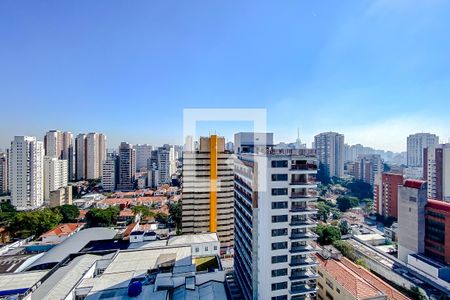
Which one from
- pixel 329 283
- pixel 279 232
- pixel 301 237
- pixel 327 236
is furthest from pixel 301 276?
pixel 327 236

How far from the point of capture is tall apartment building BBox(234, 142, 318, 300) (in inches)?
261

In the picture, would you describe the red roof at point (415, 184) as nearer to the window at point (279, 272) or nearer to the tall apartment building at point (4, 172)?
the window at point (279, 272)

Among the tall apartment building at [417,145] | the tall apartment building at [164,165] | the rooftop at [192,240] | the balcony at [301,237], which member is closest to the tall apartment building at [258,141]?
the balcony at [301,237]

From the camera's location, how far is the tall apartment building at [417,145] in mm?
37503

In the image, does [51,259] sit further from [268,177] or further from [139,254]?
[268,177]

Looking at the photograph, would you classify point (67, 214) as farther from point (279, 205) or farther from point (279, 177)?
point (279, 177)

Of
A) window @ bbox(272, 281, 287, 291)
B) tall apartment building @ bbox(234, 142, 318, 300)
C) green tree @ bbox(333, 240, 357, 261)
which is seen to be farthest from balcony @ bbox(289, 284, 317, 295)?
green tree @ bbox(333, 240, 357, 261)

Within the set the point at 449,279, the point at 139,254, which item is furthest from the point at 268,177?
the point at 449,279

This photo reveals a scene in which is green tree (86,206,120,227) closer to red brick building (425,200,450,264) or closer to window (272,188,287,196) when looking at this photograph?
window (272,188,287,196)

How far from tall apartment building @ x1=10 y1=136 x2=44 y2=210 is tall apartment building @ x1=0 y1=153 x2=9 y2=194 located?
554cm

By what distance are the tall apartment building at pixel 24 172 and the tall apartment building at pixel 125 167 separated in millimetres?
10306

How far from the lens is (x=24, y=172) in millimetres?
22031

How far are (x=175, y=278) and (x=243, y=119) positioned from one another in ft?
15.3

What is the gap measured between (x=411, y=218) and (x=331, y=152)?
2680 centimetres
